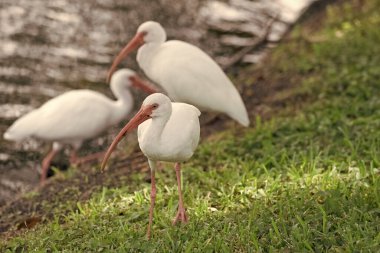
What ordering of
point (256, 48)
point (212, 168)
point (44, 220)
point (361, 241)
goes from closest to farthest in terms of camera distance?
point (361, 241) < point (44, 220) < point (212, 168) < point (256, 48)

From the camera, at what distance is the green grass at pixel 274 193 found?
4.47m

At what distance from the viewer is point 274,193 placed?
5230 millimetres

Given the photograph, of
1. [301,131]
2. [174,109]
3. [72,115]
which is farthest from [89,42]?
[174,109]

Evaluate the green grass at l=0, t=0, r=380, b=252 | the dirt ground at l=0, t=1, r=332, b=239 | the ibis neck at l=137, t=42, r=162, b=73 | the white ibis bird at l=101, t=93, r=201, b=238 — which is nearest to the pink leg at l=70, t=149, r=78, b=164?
the dirt ground at l=0, t=1, r=332, b=239

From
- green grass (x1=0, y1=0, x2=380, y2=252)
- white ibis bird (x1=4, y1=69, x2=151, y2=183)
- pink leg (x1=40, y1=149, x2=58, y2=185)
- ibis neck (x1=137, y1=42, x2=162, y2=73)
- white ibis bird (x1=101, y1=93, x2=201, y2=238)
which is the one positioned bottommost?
pink leg (x1=40, y1=149, x2=58, y2=185)

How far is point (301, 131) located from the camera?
654 centimetres

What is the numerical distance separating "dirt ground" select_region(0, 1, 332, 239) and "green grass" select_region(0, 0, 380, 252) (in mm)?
275

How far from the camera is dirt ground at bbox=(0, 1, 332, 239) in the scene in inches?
230

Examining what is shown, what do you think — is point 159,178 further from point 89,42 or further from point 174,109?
point 89,42

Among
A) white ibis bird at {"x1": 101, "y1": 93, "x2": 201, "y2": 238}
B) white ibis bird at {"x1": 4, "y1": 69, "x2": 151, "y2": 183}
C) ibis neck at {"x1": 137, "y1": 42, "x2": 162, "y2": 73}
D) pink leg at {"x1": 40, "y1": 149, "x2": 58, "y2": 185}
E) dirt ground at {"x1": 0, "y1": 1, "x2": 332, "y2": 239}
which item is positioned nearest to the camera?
white ibis bird at {"x1": 101, "y1": 93, "x2": 201, "y2": 238}

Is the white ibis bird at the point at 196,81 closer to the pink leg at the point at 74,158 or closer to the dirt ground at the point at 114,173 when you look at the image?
the dirt ground at the point at 114,173

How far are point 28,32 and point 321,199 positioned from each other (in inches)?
282

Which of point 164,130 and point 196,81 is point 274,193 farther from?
point 196,81

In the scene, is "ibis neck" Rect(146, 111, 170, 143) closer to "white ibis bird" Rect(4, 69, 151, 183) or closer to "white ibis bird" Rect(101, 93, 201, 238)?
"white ibis bird" Rect(101, 93, 201, 238)
